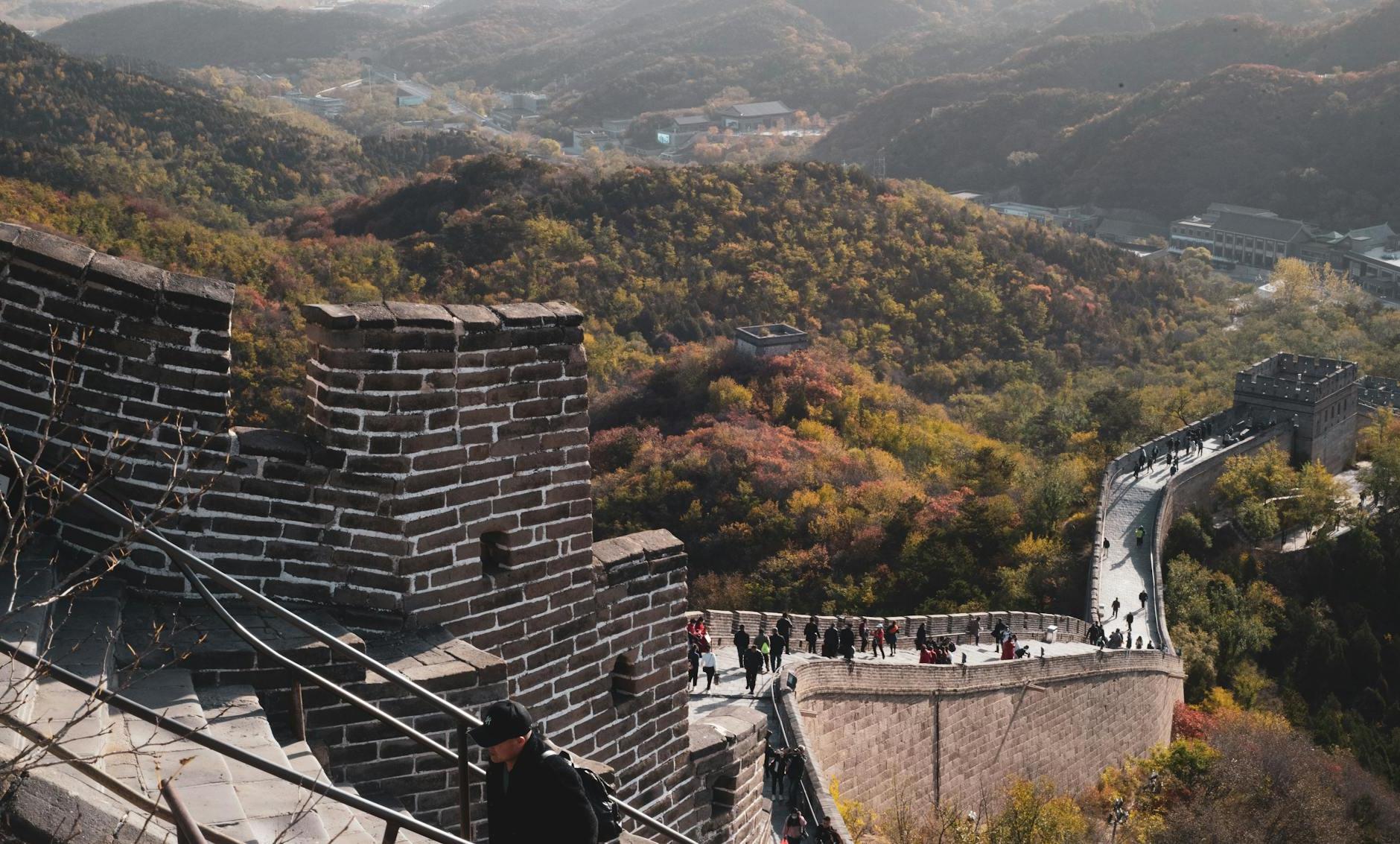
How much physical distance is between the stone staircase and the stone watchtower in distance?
45580 millimetres

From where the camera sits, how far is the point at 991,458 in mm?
38656

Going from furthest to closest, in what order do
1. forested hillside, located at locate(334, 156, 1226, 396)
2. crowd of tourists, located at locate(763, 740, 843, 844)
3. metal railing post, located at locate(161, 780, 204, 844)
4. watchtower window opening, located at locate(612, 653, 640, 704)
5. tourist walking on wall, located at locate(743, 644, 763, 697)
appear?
forested hillside, located at locate(334, 156, 1226, 396) < tourist walking on wall, located at locate(743, 644, 763, 697) < crowd of tourists, located at locate(763, 740, 843, 844) < watchtower window opening, located at locate(612, 653, 640, 704) < metal railing post, located at locate(161, 780, 204, 844)

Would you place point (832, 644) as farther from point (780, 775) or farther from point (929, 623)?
point (780, 775)

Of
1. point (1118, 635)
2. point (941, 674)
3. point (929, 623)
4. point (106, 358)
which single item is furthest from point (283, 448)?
point (1118, 635)

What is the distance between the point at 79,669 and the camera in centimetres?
371

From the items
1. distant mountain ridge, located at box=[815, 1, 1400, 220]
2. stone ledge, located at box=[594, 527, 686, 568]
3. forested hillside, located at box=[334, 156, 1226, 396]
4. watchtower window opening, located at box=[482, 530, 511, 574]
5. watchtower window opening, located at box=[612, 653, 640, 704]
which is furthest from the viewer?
distant mountain ridge, located at box=[815, 1, 1400, 220]

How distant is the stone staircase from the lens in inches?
120

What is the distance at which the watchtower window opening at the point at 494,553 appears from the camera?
196 inches

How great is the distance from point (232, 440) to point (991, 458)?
35.5 m

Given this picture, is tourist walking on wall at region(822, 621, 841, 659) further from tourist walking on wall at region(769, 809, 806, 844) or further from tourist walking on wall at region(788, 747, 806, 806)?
tourist walking on wall at region(769, 809, 806, 844)

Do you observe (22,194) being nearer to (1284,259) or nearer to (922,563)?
(922,563)

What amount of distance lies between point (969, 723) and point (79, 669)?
1721 cm

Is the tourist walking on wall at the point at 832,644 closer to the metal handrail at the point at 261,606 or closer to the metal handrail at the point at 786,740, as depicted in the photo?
the metal handrail at the point at 786,740

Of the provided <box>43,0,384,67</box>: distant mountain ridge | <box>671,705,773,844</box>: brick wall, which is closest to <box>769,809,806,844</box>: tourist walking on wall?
<box>671,705,773,844</box>: brick wall
